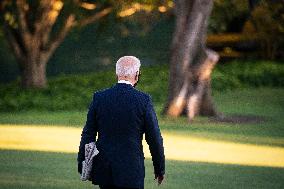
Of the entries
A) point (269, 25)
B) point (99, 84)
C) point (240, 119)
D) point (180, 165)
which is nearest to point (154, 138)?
Answer: point (180, 165)

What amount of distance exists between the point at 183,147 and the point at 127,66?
11.1 metres

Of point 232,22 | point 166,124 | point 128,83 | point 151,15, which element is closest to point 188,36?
point 166,124

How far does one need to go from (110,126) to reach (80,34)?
32.3m

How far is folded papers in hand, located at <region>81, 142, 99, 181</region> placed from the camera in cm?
820

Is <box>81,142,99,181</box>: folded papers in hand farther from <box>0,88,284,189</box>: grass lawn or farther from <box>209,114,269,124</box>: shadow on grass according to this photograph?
<box>209,114,269,124</box>: shadow on grass

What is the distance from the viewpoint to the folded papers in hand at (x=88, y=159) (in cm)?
820

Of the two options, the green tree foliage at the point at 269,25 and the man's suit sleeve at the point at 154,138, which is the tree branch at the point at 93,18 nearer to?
the green tree foliage at the point at 269,25

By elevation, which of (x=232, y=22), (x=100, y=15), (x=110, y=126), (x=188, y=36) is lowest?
(x=232, y=22)

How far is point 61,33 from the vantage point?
3456cm

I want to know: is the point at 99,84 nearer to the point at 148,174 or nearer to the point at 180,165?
the point at 180,165

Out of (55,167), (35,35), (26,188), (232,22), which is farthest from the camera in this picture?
(232,22)

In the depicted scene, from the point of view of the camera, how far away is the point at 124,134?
8203 millimetres

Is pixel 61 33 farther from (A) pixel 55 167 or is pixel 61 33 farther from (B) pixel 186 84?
(A) pixel 55 167

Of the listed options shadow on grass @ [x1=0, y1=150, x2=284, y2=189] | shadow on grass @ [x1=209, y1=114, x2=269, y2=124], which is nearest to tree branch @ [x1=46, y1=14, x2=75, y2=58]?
shadow on grass @ [x1=209, y1=114, x2=269, y2=124]
